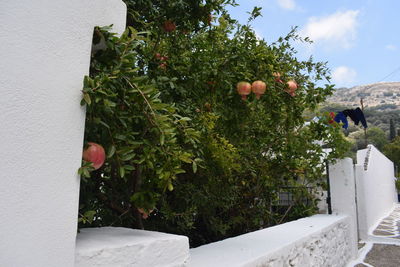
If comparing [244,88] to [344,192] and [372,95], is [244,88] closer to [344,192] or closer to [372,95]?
[344,192]

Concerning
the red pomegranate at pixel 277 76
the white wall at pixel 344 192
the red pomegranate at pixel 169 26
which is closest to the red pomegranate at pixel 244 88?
the red pomegranate at pixel 277 76

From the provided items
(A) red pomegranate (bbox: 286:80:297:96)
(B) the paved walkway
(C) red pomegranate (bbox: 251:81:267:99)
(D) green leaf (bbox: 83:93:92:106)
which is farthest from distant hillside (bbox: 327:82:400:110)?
(D) green leaf (bbox: 83:93:92:106)

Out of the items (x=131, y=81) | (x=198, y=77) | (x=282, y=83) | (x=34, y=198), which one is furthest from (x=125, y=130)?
(x=282, y=83)

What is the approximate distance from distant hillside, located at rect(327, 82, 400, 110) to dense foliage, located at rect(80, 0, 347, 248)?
99759 mm

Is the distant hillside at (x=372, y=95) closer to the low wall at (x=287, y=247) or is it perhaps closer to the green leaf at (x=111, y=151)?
the low wall at (x=287, y=247)

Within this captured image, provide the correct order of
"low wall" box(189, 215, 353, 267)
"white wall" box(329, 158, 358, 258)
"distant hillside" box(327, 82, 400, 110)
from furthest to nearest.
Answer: "distant hillside" box(327, 82, 400, 110)
"white wall" box(329, 158, 358, 258)
"low wall" box(189, 215, 353, 267)

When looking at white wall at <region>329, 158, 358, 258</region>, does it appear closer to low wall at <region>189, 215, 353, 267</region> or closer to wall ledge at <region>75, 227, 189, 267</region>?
low wall at <region>189, 215, 353, 267</region>

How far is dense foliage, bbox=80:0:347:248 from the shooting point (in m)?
1.70

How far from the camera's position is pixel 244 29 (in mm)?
3238

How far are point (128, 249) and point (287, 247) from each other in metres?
2.15

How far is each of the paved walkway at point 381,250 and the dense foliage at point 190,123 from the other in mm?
1813

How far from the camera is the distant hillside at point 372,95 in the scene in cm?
10100

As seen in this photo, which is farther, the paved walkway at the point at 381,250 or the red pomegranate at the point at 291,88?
the paved walkway at the point at 381,250

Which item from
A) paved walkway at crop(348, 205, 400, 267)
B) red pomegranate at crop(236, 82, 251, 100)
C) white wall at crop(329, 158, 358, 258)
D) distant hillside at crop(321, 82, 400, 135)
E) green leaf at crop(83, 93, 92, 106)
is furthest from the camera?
distant hillside at crop(321, 82, 400, 135)
